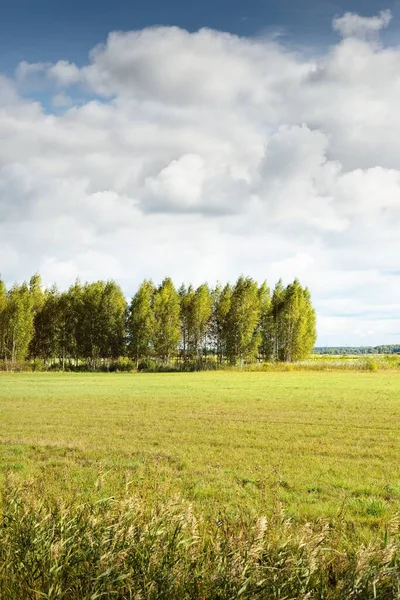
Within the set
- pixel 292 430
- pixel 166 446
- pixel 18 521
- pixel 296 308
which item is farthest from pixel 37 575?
pixel 296 308

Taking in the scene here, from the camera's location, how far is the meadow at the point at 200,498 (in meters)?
4.55

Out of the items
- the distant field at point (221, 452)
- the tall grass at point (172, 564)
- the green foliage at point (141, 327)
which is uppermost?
the green foliage at point (141, 327)

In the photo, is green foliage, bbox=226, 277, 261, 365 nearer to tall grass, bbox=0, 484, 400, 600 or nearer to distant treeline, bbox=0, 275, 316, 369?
distant treeline, bbox=0, 275, 316, 369

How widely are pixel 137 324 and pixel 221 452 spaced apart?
69373 mm

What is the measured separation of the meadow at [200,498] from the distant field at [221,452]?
0.21 ft

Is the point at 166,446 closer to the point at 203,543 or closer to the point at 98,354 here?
the point at 203,543

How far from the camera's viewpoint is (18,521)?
5.52 metres

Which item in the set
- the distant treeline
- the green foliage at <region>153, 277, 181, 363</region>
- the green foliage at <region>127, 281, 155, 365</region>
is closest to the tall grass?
the distant treeline

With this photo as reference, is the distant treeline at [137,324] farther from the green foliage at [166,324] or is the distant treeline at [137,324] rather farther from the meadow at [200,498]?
the meadow at [200,498]

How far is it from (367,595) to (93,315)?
84.9m

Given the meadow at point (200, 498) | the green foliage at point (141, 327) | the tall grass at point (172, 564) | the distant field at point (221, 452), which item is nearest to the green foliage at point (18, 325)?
the green foliage at point (141, 327)

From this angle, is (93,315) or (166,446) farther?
(93,315)

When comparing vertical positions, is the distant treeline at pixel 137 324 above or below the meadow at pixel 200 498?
above

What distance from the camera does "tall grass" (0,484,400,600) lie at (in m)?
4.39
